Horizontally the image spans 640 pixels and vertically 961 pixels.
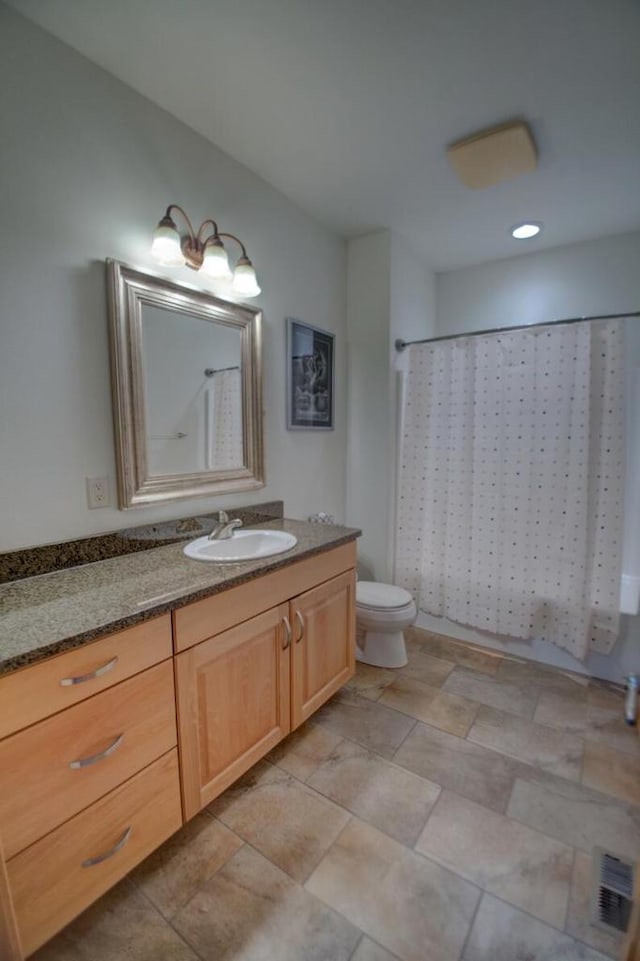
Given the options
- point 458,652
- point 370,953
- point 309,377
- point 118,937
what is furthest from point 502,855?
point 309,377

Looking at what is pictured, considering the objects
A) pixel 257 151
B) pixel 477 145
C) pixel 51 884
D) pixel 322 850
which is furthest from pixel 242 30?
pixel 322 850

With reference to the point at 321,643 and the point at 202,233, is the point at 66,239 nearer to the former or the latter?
the point at 202,233

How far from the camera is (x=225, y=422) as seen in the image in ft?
5.97

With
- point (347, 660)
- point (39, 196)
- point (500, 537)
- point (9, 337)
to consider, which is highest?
point (39, 196)

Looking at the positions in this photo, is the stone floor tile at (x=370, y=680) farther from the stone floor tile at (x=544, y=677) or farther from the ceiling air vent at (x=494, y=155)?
the ceiling air vent at (x=494, y=155)

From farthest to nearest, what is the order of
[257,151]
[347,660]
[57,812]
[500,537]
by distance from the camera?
1. [500,537]
2. [347,660]
3. [257,151]
4. [57,812]

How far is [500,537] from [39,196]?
2447mm

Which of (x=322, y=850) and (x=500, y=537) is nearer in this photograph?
(x=322, y=850)

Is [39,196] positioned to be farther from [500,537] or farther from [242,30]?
[500,537]

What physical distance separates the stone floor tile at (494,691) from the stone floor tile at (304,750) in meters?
0.70

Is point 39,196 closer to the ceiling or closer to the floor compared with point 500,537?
closer to the ceiling

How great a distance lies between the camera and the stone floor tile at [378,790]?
4.40ft

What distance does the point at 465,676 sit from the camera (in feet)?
7.09

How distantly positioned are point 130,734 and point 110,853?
285 millimetres
